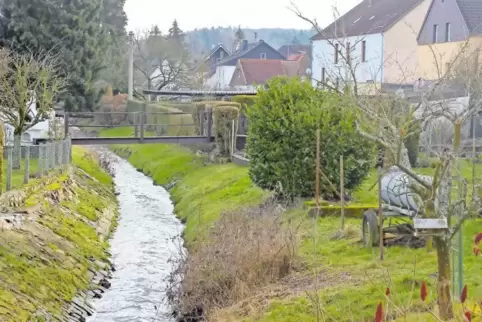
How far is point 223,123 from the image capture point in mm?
36344

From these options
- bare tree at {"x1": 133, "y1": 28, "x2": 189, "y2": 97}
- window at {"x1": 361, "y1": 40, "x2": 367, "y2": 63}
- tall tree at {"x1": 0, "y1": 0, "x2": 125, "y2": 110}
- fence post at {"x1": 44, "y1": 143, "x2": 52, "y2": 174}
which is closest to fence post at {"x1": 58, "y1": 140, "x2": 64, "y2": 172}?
fence post at {"x1": 44, "y1": 143, "x2": 52, "y2": 174}

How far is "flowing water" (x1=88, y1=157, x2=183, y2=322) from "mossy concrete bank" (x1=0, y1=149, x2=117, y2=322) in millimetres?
392

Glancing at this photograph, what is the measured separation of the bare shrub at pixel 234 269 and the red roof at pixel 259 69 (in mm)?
67178

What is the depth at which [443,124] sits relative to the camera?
90.8 feet

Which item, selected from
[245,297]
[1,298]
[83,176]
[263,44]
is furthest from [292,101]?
[263,44]

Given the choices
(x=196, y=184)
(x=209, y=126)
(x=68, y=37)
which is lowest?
(x=196, y=184)

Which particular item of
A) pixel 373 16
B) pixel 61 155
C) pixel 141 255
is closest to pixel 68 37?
pixel 61 155

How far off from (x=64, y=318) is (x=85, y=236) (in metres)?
7.00

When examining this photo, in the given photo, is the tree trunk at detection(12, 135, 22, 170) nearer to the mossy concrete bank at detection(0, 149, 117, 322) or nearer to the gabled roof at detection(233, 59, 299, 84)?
the mossy concrete bank at detection(0, 149, 117, 322)

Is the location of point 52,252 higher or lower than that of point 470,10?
lower

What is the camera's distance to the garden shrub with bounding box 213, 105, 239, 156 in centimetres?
3606

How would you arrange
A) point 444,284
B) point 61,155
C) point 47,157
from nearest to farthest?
point 444,284, point 47,157, point 61,155

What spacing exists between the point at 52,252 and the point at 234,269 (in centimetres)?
500

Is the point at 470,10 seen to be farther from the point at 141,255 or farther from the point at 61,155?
the point at 141,255
